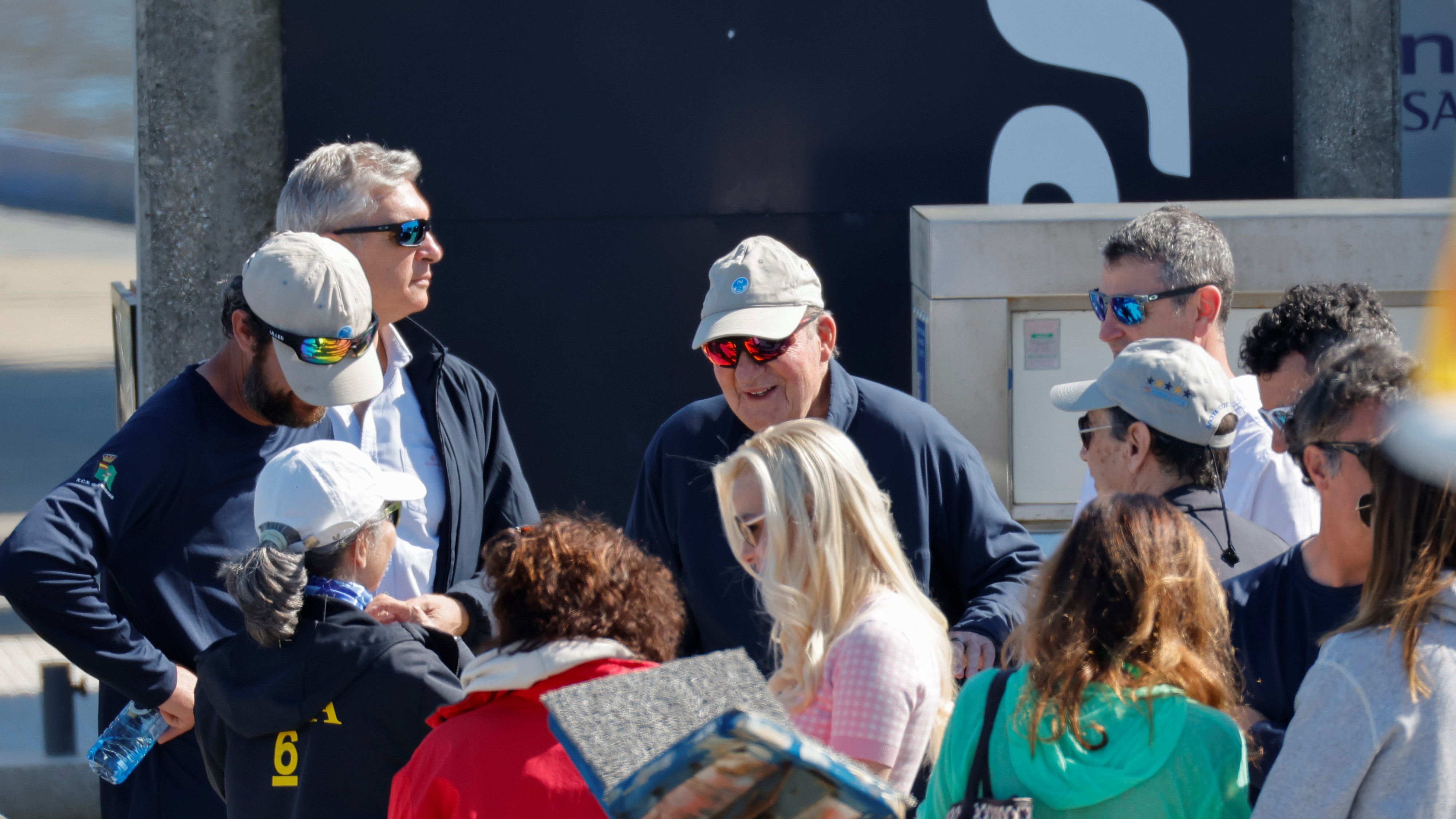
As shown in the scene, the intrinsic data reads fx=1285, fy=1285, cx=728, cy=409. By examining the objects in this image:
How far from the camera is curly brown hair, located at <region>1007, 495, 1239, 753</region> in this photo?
1773mm

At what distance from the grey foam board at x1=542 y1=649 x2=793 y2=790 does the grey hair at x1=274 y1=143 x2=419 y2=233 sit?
1770mm

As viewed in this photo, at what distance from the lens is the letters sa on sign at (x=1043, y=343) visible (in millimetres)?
4270

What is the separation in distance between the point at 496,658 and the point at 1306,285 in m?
2.44

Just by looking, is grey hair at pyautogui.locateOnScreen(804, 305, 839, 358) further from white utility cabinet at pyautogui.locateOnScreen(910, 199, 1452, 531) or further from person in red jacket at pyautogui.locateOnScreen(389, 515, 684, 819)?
white utility cabinet at pyautogui.locateOnScreen(910, 199, 1452, 531)

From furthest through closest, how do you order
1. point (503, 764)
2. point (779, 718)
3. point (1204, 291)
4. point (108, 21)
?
point (108, 21), point (1204, 291), point (503, 764), point (779, 718)

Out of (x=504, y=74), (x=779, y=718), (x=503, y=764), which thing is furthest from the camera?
(x=504, y=74)

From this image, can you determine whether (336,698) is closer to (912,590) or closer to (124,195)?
(912,590)

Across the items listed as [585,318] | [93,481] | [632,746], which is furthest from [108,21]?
[632,746]

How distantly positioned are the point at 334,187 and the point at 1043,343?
239 cm

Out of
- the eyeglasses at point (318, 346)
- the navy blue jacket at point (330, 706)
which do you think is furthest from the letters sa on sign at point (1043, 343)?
the navy blue jacket at point (330, 706)

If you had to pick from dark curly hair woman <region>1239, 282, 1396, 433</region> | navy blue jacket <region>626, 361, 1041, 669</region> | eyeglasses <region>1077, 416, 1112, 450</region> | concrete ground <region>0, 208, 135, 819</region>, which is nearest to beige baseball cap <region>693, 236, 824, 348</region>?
navy blue jacket <region>626, 361, 1041, 669</region>

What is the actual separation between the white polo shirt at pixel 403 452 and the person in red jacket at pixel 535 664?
805 millimetres

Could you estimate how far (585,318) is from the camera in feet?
17.0

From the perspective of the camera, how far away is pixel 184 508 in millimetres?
2455
